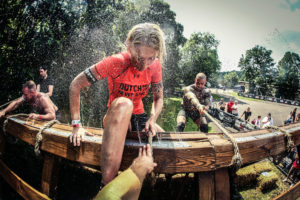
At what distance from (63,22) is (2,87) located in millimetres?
4426

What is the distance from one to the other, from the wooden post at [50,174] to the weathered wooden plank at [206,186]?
157 centimetres

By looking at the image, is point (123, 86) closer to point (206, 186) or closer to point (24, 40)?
point (206, 186)

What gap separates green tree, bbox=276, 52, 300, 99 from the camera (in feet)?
141

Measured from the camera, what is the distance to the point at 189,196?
3.09 m

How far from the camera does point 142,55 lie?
172 centimetres

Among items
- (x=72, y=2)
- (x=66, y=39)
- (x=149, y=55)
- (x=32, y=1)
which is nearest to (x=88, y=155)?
(x=149, y=55)

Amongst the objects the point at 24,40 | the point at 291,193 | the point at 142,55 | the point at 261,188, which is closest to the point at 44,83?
the point at 24,40

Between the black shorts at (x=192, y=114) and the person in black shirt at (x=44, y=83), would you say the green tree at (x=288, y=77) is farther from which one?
the person in black shirt at (x=44, y=83)

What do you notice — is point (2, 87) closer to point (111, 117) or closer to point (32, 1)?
point (32, 1)

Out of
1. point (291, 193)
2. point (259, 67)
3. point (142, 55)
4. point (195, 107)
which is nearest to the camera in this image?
point (142, 55)

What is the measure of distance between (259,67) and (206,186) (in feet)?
200

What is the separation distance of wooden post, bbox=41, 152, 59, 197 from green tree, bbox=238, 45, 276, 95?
5403 cm

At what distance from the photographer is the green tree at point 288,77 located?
141ft

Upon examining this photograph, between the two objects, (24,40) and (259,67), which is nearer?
(24,40)
